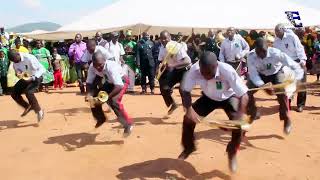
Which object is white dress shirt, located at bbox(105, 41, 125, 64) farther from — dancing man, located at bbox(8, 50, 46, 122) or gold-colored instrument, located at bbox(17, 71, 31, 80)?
gold-colored instrument, located at bbox(17, 71, 31, 80)

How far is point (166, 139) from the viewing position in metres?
8.24

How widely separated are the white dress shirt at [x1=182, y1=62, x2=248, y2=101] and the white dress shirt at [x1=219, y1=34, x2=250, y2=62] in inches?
244

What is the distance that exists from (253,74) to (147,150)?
90.0 inches

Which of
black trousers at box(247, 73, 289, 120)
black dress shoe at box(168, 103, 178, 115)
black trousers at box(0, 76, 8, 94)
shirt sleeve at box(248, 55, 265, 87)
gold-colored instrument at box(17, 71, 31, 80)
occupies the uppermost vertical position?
shirt sleeve at box(248, 55, 265, 87)

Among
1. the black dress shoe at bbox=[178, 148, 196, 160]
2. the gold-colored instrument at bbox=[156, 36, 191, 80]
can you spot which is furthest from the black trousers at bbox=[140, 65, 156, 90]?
the black dress shoe at bbox=[178, 148, 196, 160]

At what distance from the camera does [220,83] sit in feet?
20.3

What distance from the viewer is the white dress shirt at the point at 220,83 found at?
6039 millimetres

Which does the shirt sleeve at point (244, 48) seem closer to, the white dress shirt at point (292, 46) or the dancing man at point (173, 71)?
the white dress shirt at point (292, 46)

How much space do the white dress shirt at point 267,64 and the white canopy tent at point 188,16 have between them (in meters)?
7.72

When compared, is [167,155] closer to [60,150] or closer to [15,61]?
[60,150]

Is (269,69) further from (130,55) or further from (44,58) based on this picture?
(44,58)

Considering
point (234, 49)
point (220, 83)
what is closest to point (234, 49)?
point (234, 49)

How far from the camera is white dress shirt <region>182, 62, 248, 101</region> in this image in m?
6.04

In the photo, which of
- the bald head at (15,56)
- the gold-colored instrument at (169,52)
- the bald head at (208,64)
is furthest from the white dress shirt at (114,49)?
the bald head at (208,64)
